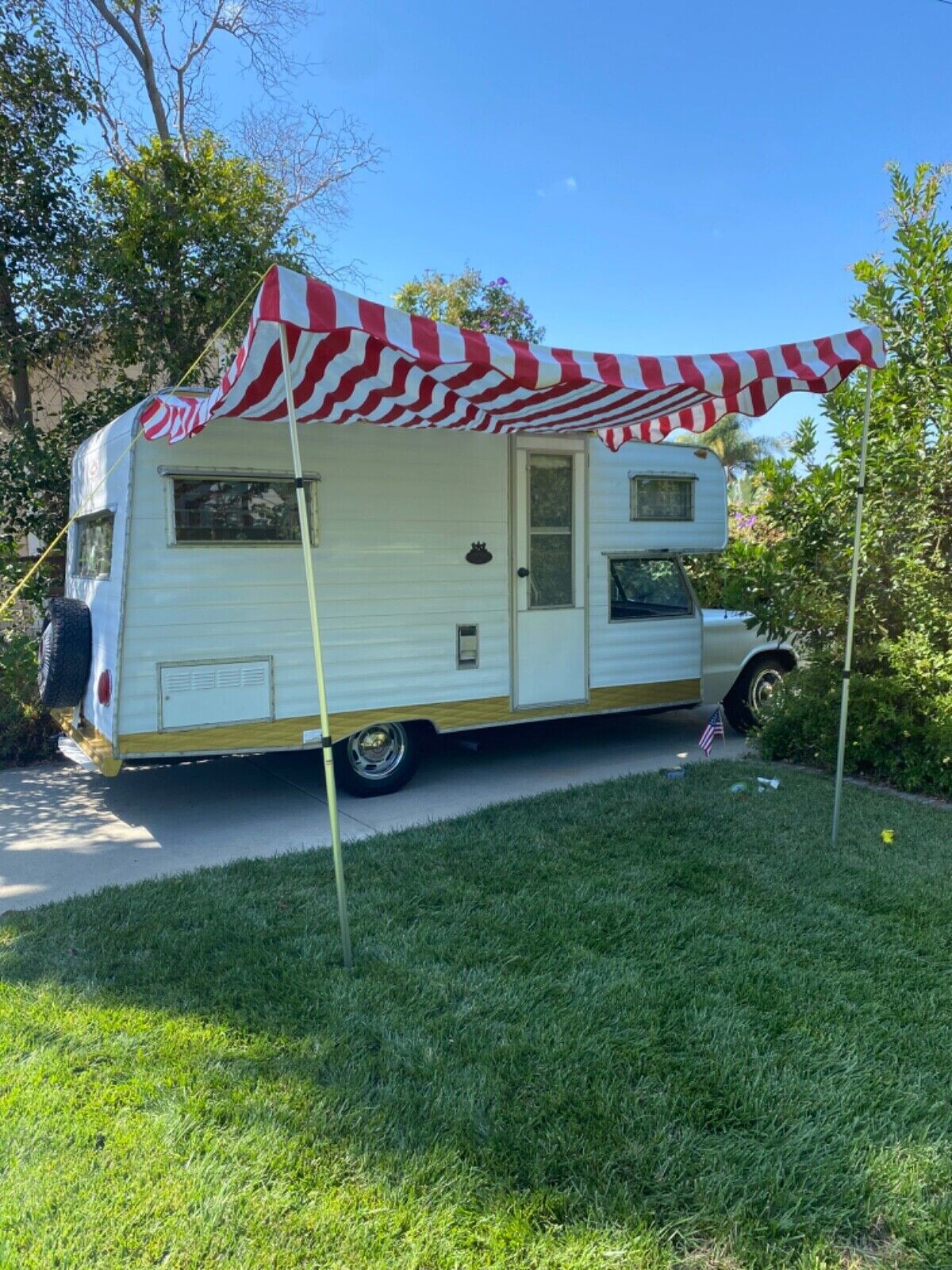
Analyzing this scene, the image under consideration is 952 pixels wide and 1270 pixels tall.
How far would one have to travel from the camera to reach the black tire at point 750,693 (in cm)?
785

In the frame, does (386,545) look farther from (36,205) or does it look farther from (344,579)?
(36,205)

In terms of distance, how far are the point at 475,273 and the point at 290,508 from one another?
13.2 meters

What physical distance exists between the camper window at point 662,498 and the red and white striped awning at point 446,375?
43.9 inches

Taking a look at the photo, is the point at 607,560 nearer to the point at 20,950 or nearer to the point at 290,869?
the point at 290,869

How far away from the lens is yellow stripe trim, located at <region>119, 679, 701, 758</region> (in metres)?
5.06

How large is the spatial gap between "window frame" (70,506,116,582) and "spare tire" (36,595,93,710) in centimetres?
31

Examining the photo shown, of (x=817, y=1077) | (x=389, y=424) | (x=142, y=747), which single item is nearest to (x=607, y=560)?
(x=389, y=424)

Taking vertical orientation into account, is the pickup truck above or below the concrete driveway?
above

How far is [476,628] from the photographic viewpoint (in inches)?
245

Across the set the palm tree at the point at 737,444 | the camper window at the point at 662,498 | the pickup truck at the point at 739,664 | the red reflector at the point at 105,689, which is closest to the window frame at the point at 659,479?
the camper window at the point at 662,498

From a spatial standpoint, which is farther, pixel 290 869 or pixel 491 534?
pixel 491 534

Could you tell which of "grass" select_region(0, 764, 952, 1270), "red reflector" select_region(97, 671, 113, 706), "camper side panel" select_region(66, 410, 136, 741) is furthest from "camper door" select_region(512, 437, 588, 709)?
"red reflector" select_region(97, 671, 113, 706)

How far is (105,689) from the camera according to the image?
5039 millimetres

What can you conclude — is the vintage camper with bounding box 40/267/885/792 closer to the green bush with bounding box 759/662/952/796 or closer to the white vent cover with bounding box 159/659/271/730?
the white vent cover with bounding box 159/659/271/730
